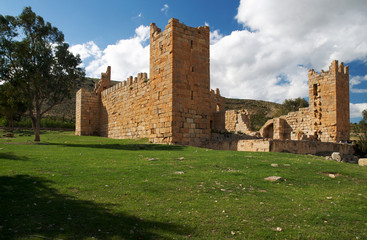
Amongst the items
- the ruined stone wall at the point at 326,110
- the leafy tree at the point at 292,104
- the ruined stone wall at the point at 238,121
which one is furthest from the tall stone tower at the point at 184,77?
the leafy tree at the point at 292,104

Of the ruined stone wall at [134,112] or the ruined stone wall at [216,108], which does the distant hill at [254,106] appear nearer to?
the ruined stone wall at [216,108]

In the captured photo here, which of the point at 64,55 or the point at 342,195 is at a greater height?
the point at 64,55

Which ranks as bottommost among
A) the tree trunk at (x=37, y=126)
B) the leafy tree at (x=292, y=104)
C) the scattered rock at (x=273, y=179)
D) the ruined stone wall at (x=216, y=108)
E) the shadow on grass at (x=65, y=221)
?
the shadow on grass at (x=65, y=221)

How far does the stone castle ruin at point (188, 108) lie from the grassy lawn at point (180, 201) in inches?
240

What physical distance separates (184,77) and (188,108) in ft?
5.74

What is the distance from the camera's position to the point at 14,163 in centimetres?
873

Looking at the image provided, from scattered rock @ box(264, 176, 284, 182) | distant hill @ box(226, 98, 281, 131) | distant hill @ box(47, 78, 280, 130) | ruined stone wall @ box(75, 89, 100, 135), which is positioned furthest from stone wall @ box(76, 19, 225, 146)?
distant hill @ box(226, 98, 281, 131)

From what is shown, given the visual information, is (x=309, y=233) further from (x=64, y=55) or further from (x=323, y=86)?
(x=323, y=86)

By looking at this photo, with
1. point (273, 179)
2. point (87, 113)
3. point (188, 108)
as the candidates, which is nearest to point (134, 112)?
point (188, 108)

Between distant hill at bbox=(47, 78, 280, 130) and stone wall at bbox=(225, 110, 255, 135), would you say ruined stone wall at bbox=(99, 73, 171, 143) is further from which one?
distant hill at bbox=(47, 78, 280, 130)

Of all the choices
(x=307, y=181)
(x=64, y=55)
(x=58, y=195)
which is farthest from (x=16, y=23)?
(x=307, y=181)

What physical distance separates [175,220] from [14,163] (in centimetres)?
660

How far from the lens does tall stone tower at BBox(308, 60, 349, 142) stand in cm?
2310

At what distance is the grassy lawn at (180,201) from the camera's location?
4.16 metres
